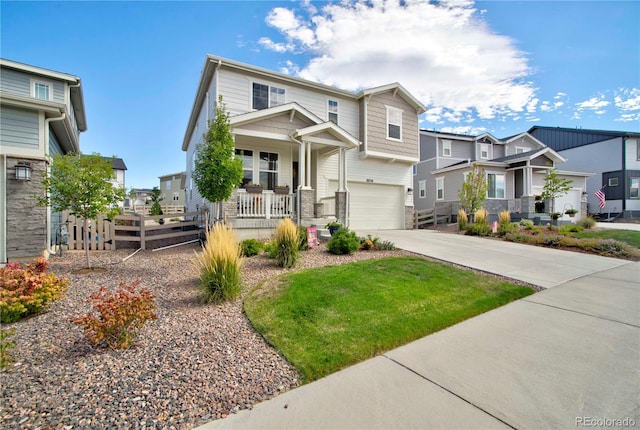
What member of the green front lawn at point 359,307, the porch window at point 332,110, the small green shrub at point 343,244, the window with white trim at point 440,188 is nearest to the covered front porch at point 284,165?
the porch window at point 332,110

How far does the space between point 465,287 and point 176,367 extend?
483cm

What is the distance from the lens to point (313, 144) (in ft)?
38.9

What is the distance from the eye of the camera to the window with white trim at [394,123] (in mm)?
14906

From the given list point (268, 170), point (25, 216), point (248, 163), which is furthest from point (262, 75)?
point (25, 216)

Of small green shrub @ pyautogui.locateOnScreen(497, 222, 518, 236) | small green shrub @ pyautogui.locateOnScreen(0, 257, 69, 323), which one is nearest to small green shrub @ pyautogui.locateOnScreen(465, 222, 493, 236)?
small green shrub @ pyautogui.locateOnScreen(497, 222, 518, 236)

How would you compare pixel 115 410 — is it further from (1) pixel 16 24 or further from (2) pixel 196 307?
(1) pixel 16 24

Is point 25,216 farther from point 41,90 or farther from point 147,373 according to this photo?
point 41,90

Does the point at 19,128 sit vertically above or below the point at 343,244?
above

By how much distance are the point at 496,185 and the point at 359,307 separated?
808 inches

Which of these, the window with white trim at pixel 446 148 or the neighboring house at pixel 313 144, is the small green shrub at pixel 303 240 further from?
the window with white trim at pixel 446 148

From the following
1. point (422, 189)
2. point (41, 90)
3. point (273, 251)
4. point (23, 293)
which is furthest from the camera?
point (422, 189)

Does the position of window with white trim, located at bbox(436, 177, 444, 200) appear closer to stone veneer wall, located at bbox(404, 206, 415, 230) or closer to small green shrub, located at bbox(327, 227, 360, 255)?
stone veneer wall, located at bbox(404, 206, 415, 230)

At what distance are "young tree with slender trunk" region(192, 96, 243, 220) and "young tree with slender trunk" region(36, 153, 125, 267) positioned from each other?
7.71 feet

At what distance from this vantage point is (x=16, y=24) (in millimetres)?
6344
